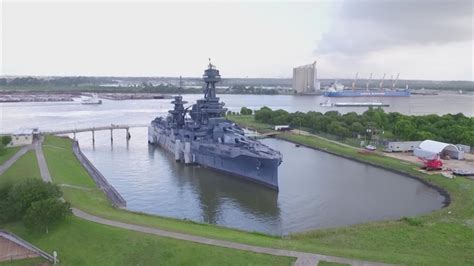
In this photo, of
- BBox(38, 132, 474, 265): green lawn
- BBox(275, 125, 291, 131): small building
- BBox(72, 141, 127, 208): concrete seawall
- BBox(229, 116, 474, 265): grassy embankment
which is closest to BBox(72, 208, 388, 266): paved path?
BBox(38, 132, 474, 265): green lawn

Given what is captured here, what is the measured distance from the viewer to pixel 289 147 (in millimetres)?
65750

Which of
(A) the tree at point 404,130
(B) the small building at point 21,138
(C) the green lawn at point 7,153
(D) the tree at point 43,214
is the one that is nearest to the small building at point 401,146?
(A) the tree at point 404,130

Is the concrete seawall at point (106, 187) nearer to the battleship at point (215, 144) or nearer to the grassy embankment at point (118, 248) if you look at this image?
the grassy embankment at point (118, 248)

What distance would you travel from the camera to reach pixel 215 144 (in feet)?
158

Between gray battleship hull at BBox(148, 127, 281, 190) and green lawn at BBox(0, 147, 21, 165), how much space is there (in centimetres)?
1866

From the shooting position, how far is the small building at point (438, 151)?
4925cm

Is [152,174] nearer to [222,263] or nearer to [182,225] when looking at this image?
[182,225]

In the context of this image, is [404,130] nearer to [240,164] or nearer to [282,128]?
[282,128]

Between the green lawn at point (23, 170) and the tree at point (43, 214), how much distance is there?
35.9ft

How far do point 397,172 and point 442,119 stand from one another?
1137 inches

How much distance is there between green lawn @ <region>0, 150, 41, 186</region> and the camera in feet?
119

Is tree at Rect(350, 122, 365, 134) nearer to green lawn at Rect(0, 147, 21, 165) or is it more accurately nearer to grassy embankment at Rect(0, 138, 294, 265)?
green lawn at Rect(0, 147, 21, 165)

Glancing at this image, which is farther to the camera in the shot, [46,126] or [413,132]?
[46,126]

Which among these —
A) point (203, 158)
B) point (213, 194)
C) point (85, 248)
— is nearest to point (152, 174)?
point (203, 158)
